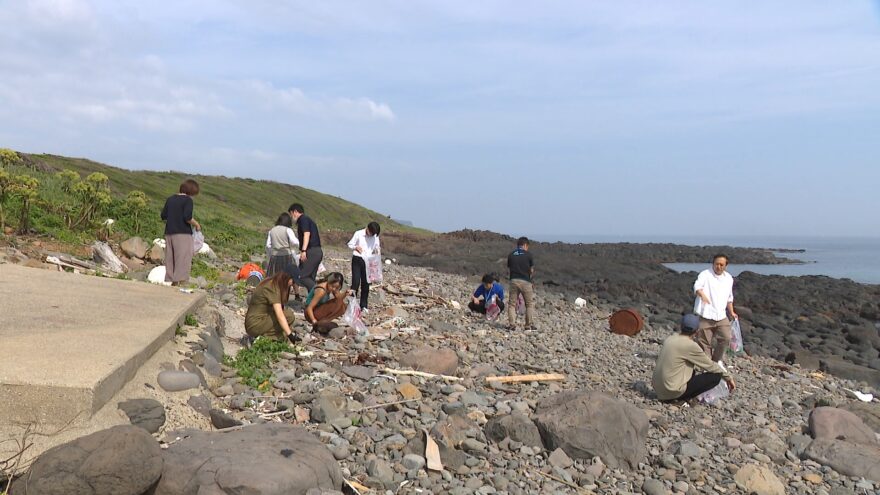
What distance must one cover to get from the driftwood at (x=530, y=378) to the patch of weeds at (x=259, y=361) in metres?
2.73

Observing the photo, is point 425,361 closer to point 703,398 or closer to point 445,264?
point 703,398

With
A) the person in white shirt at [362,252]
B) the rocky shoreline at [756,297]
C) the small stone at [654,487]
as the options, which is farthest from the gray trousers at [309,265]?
the rocky shoreline at [756,297]

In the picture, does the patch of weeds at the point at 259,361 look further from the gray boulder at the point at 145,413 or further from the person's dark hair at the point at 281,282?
the gray boulder at the point at 145,413

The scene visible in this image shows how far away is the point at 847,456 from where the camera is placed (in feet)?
24.5

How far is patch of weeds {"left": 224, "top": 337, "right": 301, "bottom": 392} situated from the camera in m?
7.38

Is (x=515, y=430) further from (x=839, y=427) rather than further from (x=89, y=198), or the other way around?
(x=89, y=198)

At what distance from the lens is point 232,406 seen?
670 centimetres

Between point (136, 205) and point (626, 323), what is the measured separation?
13.0m

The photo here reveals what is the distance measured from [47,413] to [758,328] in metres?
21.5

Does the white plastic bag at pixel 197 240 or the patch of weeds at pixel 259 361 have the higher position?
the white plastic bag at pixel 197 240

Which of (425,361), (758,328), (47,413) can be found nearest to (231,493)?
(47,413)

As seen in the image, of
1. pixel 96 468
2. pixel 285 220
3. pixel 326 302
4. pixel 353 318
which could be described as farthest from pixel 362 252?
pixel 96 468

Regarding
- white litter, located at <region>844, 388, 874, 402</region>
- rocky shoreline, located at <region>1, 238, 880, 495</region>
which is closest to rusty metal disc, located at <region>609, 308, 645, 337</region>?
white litter, located at <region>844, 388, 874, 402</region>

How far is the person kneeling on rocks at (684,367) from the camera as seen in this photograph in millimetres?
8680
